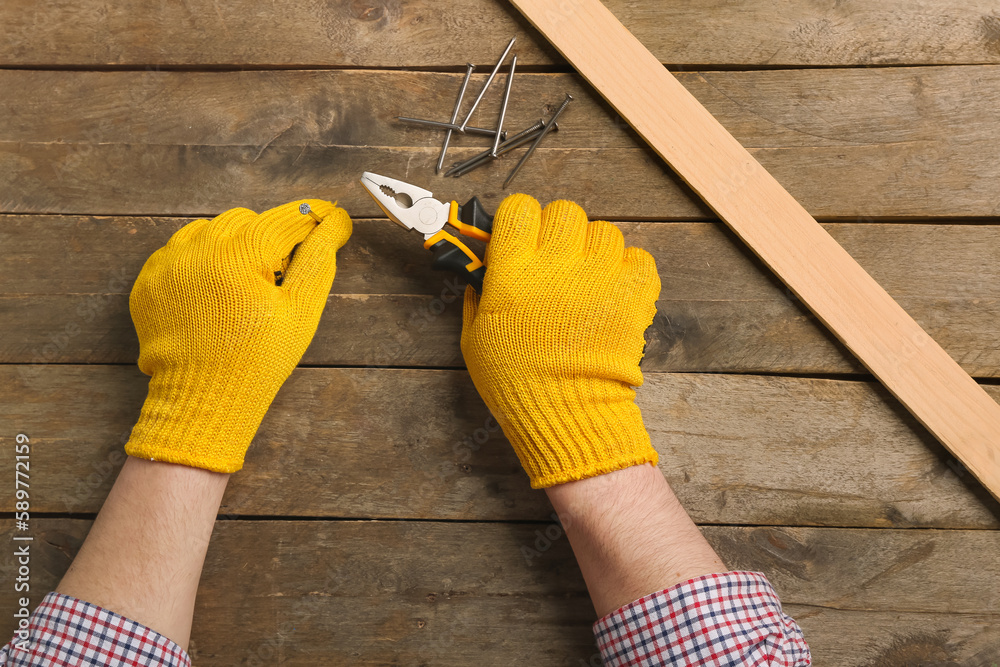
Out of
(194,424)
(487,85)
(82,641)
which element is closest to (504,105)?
(487,85)

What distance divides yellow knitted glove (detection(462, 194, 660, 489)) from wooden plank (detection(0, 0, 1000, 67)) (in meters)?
0.42

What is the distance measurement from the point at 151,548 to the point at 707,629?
2.84ft

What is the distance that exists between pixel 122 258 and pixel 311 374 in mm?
429

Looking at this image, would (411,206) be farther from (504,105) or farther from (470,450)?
(470,450)

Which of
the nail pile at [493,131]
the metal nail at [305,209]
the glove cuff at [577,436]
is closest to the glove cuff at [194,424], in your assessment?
the metal nail at [305,209]

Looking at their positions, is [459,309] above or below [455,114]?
below

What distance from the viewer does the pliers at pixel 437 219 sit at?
104cm

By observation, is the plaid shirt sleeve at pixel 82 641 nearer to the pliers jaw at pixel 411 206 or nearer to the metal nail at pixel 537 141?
the pliers jaw at pixel 411 206

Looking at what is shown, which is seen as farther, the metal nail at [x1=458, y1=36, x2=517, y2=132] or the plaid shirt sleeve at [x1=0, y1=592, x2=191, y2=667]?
the metal nail at [x1=458, y1=36, x2=517, y2=132]

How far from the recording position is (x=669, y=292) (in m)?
1.16

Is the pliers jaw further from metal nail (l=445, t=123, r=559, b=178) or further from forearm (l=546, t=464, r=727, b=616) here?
forearm (l=546, t=464, r=727, b=616)

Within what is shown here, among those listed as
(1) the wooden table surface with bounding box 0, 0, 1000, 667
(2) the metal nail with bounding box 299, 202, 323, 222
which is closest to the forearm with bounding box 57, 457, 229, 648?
(1) the wooden table surface with bounding box 0, 0, 1000, 667

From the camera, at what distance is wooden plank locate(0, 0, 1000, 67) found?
3.84ft

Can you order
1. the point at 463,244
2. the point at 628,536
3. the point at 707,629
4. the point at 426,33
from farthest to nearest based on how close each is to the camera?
the point at 426,33 → the point at 463,244 → the point at 628,536 → the point at 707,629
